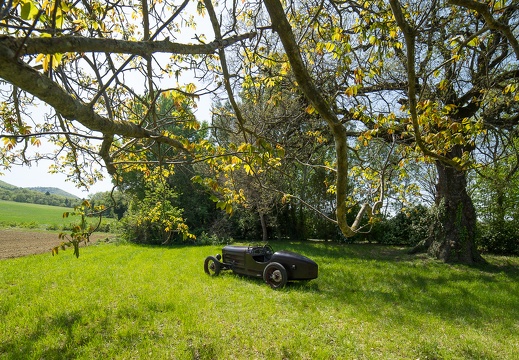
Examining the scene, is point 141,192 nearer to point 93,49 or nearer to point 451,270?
point 451,270

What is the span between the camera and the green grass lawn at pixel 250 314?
4043 millimetres

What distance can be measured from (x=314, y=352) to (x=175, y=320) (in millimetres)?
2295

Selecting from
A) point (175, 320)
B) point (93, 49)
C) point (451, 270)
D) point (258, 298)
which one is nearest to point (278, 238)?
point (451, 270)

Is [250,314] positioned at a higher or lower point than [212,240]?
lower

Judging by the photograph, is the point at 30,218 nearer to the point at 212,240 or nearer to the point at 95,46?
the point at 212,240

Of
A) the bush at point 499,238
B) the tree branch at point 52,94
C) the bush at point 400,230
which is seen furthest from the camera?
the bush at point 400,230

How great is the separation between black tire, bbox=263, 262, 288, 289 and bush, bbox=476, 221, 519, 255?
412 inches

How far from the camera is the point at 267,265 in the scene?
7.09 metres

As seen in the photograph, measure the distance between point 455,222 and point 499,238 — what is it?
15.6ft

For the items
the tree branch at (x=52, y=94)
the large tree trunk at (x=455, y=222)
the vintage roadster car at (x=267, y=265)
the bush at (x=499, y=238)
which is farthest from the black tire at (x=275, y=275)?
the bush at (x=499, y=238)

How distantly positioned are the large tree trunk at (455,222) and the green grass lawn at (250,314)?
1196 mm

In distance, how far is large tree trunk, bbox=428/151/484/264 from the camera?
33.3ft

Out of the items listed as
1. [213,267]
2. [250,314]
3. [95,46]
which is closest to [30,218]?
[213,267]

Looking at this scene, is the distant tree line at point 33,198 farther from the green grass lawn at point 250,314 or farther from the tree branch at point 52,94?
the tree branch at point 52,94
